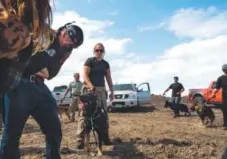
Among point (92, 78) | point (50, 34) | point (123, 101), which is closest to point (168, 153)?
point (92, 78)

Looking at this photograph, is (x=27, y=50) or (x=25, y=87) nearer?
(x=27, y=50)

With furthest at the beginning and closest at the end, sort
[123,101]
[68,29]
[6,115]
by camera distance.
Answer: [123,101], [6,115], [68,29]

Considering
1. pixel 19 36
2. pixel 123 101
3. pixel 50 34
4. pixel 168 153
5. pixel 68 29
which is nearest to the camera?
pixel 19 36

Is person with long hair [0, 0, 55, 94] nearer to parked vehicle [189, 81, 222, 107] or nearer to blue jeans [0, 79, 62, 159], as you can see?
blue jeans [0, 79, 62, 159]

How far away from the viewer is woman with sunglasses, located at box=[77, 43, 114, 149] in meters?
7.01

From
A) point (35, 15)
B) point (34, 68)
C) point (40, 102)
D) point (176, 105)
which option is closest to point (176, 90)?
point (176, 105)

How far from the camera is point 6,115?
346 centimetres

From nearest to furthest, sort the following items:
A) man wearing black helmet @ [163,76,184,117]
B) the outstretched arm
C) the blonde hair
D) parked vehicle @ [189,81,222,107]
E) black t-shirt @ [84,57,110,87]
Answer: the outstretched arm
the blonde hair
black t-shirt @ [84,57,110,87]
man wearing black helmet @ [163,76,184,117]
parked vehicle @ [189,81,222,107]

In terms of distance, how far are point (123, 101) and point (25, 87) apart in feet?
52.2

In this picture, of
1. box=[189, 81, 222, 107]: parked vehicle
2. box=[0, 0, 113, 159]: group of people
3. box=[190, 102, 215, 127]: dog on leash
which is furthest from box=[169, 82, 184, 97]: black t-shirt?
box=[0, 0, 113, 159]: group of people

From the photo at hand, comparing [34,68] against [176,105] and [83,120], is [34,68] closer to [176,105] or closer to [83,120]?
[83,120]

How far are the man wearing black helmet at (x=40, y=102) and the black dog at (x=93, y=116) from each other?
10.00 ft

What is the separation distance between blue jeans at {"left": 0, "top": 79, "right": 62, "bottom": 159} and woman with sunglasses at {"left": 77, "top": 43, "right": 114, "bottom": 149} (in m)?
3.25

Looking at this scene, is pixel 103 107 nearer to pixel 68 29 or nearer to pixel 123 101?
pixel 68 29
